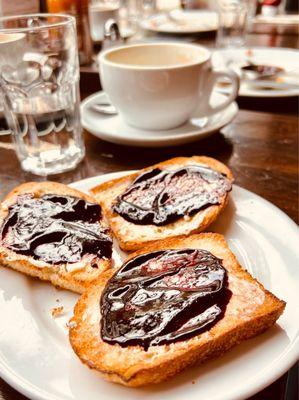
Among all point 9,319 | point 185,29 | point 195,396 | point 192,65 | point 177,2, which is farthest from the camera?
point 177,2

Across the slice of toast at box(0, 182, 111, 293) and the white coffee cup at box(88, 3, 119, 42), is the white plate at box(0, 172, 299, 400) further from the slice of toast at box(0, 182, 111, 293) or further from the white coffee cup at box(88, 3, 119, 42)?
the white coffee cup at box(88, 3, 119, 42)

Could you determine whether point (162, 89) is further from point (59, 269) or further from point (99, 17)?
point (99, 17)

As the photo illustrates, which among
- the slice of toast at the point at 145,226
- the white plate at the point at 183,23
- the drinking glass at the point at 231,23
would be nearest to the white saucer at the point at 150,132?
the slice of toast at the point at 145,226

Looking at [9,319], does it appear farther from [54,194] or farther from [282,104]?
[282,104]

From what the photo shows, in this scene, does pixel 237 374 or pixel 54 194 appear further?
pixel 54 194

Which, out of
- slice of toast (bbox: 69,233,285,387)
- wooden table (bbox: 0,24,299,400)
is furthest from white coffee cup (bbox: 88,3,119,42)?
slice of toast (bbox: 69,233,285,387)

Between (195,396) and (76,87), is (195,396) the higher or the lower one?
the lower one

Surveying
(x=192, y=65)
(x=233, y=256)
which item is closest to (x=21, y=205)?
(x=233, y=256)

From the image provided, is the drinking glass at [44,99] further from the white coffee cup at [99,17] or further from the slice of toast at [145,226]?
the white coffee cup at [99,17]
